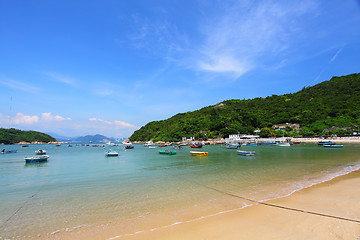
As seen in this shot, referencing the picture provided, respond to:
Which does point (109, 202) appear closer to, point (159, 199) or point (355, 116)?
point (159, 199)

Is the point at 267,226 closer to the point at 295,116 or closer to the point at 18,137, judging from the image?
the point at 295,116

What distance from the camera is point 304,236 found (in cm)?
568

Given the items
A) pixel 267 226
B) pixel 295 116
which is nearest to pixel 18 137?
pixel 295 116

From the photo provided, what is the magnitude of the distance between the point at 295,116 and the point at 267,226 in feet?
381

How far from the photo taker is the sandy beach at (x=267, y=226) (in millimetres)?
5875

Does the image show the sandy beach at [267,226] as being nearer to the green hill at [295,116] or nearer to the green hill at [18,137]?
the green hill at [295,116]

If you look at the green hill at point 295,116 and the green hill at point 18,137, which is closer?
the green hill at point 295,116

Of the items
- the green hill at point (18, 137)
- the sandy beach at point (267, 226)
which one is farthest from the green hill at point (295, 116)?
the green hill at point (18, 137)

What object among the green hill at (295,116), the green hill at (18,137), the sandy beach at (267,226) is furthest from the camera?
the green hill at (18,137)

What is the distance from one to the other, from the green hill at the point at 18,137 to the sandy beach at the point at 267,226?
207600 millimetres

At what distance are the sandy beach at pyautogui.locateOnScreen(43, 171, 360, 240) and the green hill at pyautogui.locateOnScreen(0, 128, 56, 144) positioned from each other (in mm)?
207600

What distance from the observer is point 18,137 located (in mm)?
169500

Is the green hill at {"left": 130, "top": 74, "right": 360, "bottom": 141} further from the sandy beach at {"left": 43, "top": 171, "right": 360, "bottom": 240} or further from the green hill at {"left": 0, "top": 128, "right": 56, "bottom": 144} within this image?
the green hill at {"left": 0, "top": 128, "right": 56, "bottom": 144}

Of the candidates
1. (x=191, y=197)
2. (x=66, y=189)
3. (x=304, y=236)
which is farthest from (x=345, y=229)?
(x=66, y=189)
